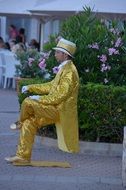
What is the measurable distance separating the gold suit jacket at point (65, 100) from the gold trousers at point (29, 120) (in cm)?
9

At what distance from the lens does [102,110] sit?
9672mm

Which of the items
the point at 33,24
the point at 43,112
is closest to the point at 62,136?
the point at 43,112

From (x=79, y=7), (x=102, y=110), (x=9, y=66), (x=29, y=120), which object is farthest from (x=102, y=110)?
(x=9, y=66)

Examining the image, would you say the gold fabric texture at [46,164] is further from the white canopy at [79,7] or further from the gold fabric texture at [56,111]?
the white canopy at [79,7]

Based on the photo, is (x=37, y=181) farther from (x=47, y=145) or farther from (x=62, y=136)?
(x=47, y=145)

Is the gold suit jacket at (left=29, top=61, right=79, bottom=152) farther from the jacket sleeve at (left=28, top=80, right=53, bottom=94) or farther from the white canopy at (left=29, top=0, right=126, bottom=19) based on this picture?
the white canopy at (left=29, top=0, right=126, bottom=19)

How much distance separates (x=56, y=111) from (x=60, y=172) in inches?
33.8

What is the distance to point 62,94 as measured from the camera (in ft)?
28.9

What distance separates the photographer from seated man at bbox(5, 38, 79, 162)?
345 inches

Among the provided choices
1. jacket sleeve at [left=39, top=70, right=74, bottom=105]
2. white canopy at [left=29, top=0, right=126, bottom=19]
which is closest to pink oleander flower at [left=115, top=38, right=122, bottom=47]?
jacket sleeve at [left=39, top=70, right=74, bottom=105]

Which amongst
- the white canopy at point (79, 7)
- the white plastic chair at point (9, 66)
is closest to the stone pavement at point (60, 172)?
the white canopy at point (79, 7)

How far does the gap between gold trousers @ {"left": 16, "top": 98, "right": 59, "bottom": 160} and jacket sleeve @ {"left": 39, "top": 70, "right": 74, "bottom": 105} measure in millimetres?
88

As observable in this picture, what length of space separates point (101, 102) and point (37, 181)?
84.7 inches

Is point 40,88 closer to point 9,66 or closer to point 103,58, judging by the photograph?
point 103,58
